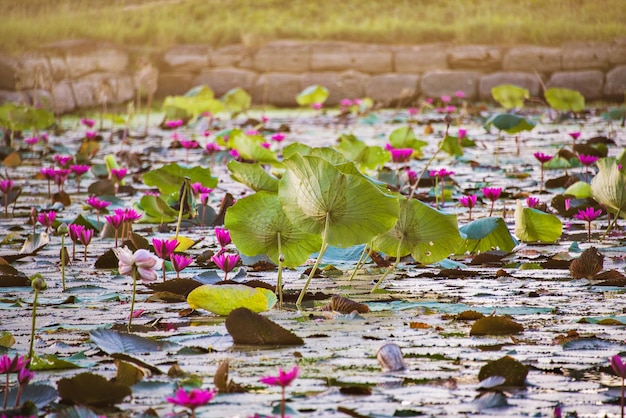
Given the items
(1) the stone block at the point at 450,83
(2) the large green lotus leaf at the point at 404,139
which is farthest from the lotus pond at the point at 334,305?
(1) the stone block at the point at 450,83

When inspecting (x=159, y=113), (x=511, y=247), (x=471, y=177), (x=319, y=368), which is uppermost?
(x=319, y=368)

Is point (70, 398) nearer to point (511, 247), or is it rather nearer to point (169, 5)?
point (511, 247)

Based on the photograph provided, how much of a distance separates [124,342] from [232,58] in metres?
10.4

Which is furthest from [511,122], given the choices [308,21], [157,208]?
[308,21]

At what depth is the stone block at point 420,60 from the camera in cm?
1137

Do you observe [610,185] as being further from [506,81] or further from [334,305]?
[506,81]

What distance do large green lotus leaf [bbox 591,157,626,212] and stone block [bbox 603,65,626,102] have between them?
27.5ft

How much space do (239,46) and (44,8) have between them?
12.7 feet

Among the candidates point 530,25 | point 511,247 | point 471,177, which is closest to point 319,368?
point 511,247

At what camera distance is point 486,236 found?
2.62 metres

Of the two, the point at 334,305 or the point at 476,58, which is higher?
the point at 334,305

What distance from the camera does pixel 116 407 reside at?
1.39 meters

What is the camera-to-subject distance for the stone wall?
10.8 metres

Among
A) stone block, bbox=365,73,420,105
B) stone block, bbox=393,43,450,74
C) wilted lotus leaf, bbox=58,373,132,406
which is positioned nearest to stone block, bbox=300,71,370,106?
stone block, bbox=365,73,420,105
